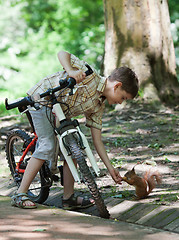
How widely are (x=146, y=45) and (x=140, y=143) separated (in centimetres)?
325

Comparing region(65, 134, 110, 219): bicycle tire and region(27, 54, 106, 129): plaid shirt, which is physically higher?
region(27, 54, 106, 129): plaid shirt

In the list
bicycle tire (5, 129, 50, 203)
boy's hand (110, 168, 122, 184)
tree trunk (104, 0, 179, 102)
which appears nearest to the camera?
boy's hand (110, 168, 122, 184)

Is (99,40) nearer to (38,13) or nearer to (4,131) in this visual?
(38,13)

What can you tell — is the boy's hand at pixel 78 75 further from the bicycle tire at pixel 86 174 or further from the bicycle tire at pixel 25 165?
the bicycle tire at pixel 25 165

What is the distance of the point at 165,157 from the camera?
18.0 feet

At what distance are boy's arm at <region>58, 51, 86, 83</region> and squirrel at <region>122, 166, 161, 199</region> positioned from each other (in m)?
1.05

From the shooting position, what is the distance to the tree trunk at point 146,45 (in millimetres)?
8938

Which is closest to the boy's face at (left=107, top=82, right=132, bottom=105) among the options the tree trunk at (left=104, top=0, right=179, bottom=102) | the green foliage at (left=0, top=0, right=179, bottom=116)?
the tree trunk at (left=104, top=0, right=179, bottom=102)

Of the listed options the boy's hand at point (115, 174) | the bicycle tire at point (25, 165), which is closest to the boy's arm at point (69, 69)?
the boy's hand at point (115, 174)

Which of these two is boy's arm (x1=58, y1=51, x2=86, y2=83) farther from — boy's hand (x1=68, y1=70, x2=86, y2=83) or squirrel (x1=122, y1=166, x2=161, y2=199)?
squirrel (x1=122, y1=166, x2=161, y2=199)

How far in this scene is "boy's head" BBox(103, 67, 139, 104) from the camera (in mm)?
3629

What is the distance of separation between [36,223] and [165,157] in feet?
9.05

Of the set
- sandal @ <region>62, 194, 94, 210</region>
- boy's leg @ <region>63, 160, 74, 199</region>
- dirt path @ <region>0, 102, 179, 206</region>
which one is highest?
boy's leg @ <region>63, 160, 74, 199</region>

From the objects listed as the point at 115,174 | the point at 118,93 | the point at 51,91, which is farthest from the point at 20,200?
the point at 118,93
